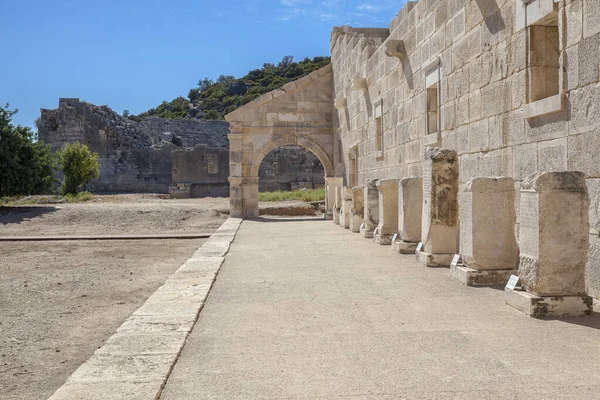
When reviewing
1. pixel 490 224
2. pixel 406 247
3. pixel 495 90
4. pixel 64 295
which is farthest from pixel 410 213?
pixel 64 295

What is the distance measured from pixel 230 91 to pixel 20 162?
171ft

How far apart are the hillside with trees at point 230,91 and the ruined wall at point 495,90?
53191mm

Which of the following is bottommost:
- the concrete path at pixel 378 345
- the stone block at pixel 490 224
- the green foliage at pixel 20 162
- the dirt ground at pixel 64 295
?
the dirt ground at pixel 64 295

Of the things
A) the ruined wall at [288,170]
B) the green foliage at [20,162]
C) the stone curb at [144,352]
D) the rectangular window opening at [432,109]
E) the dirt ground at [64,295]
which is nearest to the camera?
the stone curb at [144,352]

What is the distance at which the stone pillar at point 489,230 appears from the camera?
4.79 meters

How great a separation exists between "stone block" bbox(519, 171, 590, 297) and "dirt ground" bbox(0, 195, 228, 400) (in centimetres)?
317

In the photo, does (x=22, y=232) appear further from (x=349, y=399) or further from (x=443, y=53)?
(x=349, y=399)

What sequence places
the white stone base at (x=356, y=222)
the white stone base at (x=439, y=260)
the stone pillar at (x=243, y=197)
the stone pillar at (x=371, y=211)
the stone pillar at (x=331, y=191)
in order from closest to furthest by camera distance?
the white stone base at (x=439, y=260)
the stone pillar at (x=371, y=211)
the white stone base at (x=356, y=222)
the stone pillar at (x=331, y=191)
the stone pillar at (x=243, y=197)

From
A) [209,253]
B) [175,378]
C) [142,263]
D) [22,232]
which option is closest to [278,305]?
[175,378]

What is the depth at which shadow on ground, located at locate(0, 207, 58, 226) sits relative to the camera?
54.4ft

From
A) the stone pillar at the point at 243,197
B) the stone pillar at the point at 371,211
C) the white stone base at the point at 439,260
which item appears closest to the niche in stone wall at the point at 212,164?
the stone pillar at the point at 243,197

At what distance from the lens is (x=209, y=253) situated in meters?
7.64

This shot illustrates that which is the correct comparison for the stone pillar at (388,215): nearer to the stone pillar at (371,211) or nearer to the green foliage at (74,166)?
the stone pillar at (371,211)

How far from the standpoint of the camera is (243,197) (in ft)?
54.4
